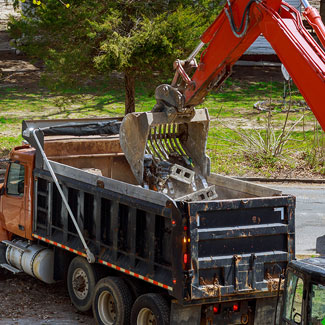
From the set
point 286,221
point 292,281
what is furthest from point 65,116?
point 292,281

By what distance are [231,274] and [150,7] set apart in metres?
12.5

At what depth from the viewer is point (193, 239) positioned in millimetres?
8906

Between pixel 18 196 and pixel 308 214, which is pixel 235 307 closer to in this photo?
pixel 18 196

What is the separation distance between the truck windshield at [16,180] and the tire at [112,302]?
2628mm

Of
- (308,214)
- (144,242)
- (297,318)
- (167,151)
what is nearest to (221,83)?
(167,151)

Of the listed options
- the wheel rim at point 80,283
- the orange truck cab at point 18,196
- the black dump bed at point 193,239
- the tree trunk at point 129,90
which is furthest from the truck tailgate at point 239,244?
the tree trunk at point 129,90

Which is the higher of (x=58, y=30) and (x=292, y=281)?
(x=58, y=30)

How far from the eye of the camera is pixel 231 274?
9.14 m

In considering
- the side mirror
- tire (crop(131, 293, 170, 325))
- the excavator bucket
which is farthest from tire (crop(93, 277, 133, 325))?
the side mirror

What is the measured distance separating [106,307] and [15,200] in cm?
288

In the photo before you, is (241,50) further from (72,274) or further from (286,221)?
(72,274)

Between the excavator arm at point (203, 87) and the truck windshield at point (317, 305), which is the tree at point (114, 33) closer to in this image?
the excavator arm at point (203, 87)

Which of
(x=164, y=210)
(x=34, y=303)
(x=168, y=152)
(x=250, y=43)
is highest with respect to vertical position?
(x=250, y=43)

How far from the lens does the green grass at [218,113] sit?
21.7 meters
